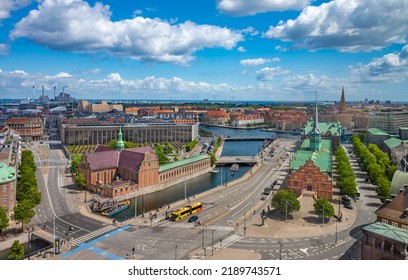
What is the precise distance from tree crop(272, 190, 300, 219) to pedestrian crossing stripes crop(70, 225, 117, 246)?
82.6 ft

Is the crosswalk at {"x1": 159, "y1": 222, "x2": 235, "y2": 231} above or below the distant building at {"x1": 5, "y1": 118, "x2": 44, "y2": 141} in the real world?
below

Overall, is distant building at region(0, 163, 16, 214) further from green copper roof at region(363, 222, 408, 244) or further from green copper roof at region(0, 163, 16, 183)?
green copper roof at region(363, 222, 408, 244)

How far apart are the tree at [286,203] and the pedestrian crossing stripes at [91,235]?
82.6 ft

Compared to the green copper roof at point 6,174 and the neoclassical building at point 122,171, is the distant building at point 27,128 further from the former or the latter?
A: the green copper roof at point 6,174

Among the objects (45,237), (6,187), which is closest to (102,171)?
(6,187)

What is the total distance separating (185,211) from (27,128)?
13611 cm

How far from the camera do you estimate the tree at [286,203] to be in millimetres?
55625

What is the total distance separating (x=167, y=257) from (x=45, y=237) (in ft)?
61.3

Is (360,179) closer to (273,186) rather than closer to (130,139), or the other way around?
(273,186)

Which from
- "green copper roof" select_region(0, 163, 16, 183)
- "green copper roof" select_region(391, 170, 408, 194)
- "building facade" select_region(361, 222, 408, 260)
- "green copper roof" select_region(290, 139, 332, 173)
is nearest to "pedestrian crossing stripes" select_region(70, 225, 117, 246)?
"green copper roof" select_region(0, 163, 16, 183)

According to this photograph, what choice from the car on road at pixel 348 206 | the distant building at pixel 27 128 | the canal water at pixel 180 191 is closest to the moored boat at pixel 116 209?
the canal water at pixel 180 191

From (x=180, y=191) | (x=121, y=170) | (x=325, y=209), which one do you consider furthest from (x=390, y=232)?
(x=121, y=170)

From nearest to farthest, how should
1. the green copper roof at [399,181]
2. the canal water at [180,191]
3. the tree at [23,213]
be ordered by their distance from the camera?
1. the tree at [23,213]
2. the green copper roof at [399,181]
3. the canal water at [180,191]

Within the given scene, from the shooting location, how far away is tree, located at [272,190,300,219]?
5562cm
